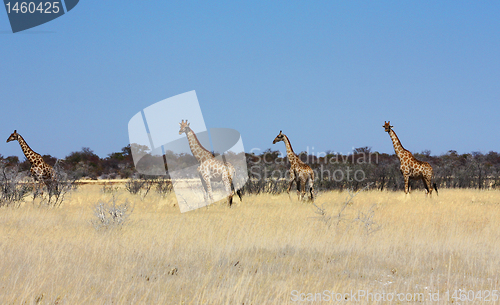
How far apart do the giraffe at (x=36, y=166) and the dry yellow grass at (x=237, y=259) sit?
392cm

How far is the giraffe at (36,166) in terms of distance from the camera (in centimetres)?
1377

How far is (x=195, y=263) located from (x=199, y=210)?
584cm

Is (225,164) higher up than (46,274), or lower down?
higher up

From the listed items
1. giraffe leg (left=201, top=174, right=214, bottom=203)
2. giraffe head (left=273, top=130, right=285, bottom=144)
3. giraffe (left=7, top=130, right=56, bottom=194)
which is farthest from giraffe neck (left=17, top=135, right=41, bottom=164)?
giraffe head (left=273, top=130, right=285, bottom=144)

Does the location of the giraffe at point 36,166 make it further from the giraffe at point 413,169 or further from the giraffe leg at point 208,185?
the giraffe at point 413,169

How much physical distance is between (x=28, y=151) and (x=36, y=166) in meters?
0.87

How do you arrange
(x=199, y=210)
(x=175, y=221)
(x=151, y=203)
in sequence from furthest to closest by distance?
(x=151, y=203), (x=199, y=210), (x=175, y=221)

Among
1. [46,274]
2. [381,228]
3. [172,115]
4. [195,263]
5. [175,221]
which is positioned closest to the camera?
[46,274]

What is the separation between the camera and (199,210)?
38.2ft

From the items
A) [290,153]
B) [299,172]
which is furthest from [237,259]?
[290,153]

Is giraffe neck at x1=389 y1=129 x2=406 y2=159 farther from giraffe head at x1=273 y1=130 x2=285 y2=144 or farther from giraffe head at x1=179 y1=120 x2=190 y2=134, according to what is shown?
giraffe head at x1=179 y1=120 x2=190 y2=134

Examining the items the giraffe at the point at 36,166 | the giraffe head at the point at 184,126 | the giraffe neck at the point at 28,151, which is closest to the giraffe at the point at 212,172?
the giraffe head at the point at 184,126

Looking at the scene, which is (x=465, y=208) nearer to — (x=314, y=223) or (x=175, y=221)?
(x=314, y=223)

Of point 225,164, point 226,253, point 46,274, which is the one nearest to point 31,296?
point 46,274
